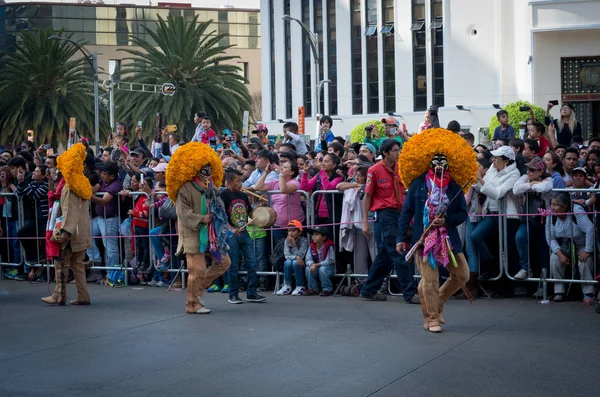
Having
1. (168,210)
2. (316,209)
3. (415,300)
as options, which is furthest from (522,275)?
(168,210)

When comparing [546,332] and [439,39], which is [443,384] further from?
[439,39]

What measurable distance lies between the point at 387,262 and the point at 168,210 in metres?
3.84

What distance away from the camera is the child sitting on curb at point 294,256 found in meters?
13.2

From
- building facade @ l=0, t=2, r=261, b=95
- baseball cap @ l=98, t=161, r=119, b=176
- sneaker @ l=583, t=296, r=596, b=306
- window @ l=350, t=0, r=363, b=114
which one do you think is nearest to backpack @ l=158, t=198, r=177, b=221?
baseball cap @ l=98, t=161, r=119, b=176

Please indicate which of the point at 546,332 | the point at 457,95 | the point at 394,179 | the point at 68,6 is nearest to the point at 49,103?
the point at 457,95

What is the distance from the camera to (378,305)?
11883mm

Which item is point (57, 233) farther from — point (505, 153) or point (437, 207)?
point (505, 153)

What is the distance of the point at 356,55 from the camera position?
61.0 metres

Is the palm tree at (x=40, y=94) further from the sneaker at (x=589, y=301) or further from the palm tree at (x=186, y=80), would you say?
the sneaker at (x=589, y=301)

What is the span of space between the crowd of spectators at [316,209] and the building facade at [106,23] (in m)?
65.5

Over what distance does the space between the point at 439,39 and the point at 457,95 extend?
4.89 meters

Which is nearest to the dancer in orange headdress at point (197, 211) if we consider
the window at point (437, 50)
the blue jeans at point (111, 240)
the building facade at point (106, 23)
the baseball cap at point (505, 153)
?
the baseball cap at point (505, 153)

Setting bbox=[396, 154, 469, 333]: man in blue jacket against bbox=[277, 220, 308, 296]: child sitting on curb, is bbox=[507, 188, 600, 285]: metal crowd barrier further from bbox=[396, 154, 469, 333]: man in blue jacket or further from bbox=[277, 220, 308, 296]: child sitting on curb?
bbox=[277, 220, 308, 296]: child sitting on curb

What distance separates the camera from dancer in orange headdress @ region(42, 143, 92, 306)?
40.9 ft
